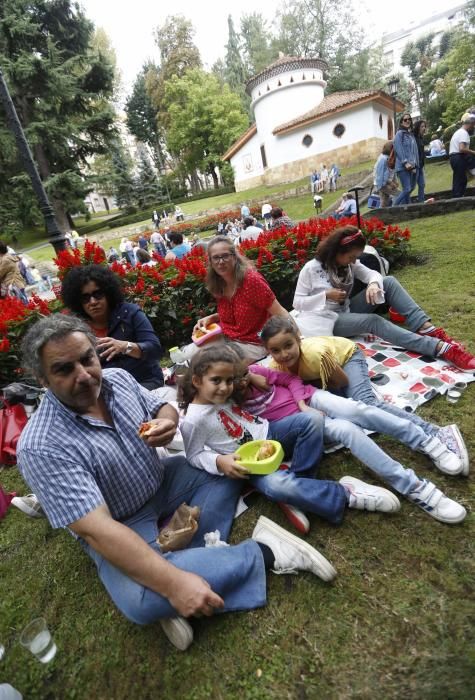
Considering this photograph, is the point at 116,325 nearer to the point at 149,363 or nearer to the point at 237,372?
the point at 149,363

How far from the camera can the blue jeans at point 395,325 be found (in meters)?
3.21

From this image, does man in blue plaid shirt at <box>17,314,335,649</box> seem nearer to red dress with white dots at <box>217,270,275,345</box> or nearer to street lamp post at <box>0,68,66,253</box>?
red dress with white dots at <box>217,270,275,345</box>

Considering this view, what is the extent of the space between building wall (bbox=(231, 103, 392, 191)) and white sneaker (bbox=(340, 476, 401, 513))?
2554 centimetres

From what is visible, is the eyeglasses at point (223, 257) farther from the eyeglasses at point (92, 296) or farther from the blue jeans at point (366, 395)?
the blue jeans at point (366, 395)

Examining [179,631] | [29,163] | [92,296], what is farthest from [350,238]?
[29,163]

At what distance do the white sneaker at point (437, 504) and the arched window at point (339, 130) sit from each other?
1045 inches

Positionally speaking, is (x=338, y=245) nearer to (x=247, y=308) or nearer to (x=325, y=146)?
(x=247, y=308)

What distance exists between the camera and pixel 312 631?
1578 millimetres

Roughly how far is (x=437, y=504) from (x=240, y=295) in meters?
2.14

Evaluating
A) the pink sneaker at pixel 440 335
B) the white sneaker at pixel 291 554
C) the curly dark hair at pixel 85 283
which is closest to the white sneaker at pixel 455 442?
the white sneaker at pixel 291 554

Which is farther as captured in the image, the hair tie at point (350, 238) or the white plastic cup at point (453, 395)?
the hair tie at point (350, 238)

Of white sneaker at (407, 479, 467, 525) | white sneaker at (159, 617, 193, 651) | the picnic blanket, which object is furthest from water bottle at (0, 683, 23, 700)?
the picnic blanket

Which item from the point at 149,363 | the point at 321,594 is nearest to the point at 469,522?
the point at 321,594

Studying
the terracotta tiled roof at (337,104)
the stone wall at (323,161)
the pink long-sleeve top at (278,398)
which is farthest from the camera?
the stone wall at (323,161)
